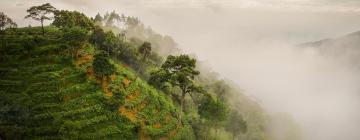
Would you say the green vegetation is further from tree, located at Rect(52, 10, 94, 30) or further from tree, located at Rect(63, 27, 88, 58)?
tree, located at Rect(52, 10, 94, 30)

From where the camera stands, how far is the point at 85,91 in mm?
65500

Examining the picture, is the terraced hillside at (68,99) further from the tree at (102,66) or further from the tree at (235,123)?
the tree at (235,123)

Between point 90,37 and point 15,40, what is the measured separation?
1526 cm

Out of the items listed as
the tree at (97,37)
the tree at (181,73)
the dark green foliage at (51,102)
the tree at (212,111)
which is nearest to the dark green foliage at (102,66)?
the dark green foliage at (51,102)

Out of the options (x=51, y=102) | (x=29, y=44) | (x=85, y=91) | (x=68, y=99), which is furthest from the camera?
(x=29, y=44)

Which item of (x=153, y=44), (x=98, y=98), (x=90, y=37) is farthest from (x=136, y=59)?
(x=153, y=44)

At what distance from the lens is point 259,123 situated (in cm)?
16125

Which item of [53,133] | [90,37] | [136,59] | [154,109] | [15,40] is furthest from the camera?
[136,59]

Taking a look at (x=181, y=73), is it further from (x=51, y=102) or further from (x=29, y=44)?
(x=29, y=44)

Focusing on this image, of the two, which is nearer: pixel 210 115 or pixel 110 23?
pixel 210 115

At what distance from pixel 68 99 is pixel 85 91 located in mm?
3468

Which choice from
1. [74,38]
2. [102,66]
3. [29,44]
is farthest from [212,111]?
[29,44]

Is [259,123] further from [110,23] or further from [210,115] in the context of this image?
[210,115]

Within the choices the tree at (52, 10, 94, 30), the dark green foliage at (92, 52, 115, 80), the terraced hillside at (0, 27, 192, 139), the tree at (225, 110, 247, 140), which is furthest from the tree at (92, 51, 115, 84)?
the tree at (225, 110, 247, 140)
